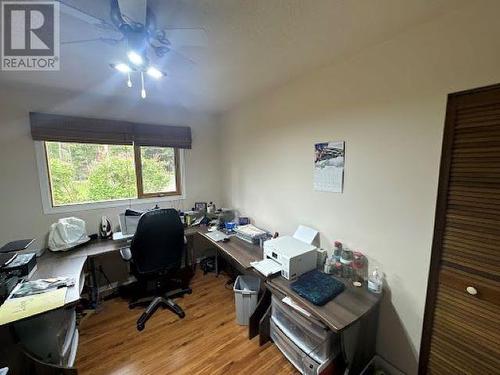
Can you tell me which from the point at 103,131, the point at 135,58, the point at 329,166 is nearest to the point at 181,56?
the point at 135,58

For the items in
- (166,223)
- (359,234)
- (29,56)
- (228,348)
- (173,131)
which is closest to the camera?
(29,56)

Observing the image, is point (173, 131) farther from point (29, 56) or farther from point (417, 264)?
point (417, 264)

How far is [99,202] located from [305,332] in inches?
103

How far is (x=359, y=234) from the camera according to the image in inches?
64.7

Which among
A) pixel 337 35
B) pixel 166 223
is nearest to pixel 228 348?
pixel 166 223

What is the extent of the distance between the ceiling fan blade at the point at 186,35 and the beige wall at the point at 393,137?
1.08 meters

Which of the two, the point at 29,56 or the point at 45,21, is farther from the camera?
the point at 29,56

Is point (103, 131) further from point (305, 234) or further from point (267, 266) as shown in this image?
point (305, 234)

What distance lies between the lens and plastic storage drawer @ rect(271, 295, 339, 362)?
4.49 feet

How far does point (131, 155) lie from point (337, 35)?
2.60 m

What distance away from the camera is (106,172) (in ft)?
8.76

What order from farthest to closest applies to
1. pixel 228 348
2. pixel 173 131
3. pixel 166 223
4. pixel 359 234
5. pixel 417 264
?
1. pixel 173 131
2. pixel 166 223
3. pixel 228 348
4. pixel 359 234
5. pixel 417 264

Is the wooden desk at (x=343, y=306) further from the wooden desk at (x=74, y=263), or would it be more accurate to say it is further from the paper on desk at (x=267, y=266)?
the wooden desk at (x=74, y=263)

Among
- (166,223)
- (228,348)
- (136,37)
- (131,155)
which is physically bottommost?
(228,348)
